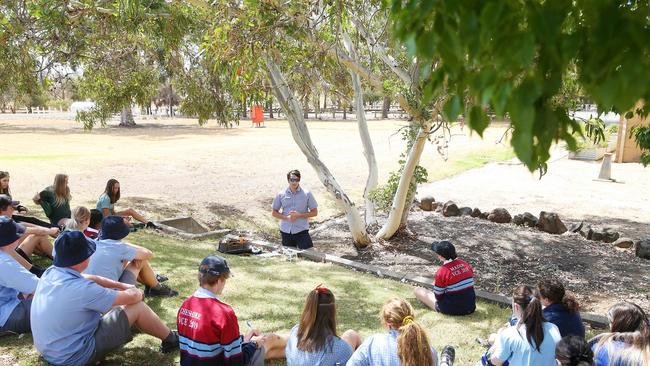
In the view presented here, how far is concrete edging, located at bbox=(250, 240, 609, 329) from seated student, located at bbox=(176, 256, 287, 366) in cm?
403

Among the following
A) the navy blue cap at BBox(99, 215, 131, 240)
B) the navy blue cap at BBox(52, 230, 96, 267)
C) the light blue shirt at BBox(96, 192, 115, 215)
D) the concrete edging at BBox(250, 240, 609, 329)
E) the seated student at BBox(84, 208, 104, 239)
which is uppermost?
the navy blue cap at BBox(52, 230, 96, 267)

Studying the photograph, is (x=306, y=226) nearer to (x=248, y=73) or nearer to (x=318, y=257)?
(x=318, y=257)

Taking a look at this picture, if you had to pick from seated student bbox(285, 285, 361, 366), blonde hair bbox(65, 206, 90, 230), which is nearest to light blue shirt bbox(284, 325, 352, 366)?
seated student bbox(285, 285, 361, 366)

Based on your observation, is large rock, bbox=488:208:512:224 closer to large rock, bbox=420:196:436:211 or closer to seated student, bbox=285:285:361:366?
large rock, bbox=420:196:436:211

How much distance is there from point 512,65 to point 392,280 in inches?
255

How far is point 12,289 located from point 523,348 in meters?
4.21

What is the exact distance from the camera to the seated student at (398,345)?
11.0ft

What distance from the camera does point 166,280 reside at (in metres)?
6.45

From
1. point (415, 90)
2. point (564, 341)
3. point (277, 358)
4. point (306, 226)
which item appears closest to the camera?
point (564, 341)

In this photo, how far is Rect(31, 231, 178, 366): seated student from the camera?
3857 mm

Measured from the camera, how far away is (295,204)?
366 inches

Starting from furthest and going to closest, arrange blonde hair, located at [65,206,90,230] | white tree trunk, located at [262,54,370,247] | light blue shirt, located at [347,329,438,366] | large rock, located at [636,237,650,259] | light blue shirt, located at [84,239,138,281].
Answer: large rock, located at [636,237,650,259]
white tree trunk, located at [262,54,370,247]
blonde hair, located at [65,206,90,230]
light blue shirt, located at [84,239,138,281]
light blue shirt, located at [347,329,438,366]

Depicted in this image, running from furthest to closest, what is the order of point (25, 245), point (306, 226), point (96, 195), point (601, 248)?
point (96, 195) < point (601, 248) < point (306, 226) < point (25, 245)

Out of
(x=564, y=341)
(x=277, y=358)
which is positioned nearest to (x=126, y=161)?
(x=277, y=358)
